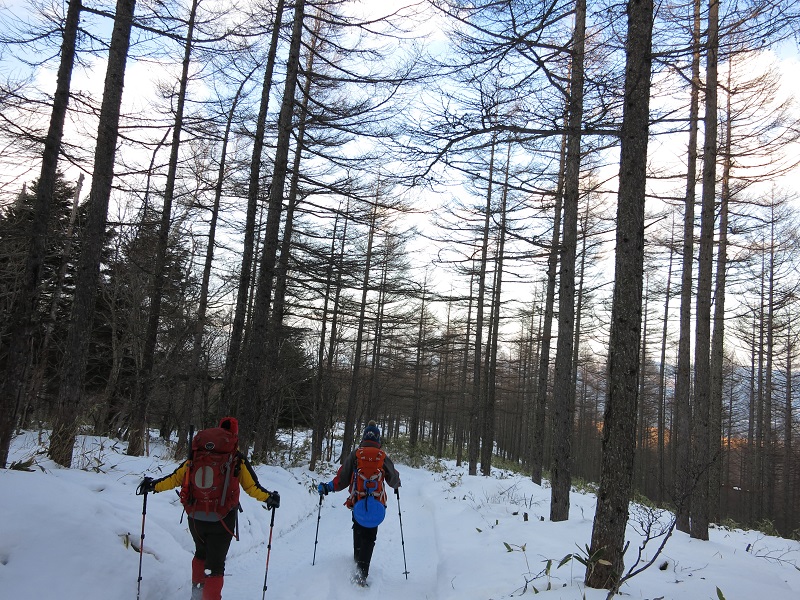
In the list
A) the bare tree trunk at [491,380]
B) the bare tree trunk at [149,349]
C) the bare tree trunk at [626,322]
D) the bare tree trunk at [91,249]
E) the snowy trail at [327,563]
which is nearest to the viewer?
the bare tree trunk at [626,322]

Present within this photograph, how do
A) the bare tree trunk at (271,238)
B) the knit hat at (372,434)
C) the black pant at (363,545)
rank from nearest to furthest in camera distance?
the black pant at (363,545), the knit hat at (372,434), the bare tree trunk at (271,238)

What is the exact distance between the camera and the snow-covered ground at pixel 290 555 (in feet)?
12.8

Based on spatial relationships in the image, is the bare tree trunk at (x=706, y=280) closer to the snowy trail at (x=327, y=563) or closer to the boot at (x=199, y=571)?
the snowy trail at (x=327, y=563)

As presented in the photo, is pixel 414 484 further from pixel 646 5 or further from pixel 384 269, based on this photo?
pixel 646 5

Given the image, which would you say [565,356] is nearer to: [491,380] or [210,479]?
[210,479]

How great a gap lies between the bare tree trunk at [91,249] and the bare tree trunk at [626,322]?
21.3 ft

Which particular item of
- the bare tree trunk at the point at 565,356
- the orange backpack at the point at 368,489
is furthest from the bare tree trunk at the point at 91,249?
the bare tree trunk at the point at 565,356

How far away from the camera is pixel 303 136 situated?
39.8ft

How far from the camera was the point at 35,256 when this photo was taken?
5.68m

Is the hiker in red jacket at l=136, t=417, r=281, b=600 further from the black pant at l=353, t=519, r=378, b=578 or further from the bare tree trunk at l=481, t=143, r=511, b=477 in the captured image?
the bare tree trunk at l=481, t=143, r=511, b=477

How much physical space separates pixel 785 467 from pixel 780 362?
8.34 m

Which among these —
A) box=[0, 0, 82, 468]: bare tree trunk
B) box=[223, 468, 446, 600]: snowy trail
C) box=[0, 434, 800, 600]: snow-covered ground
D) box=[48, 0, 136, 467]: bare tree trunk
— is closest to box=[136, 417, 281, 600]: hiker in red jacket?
box=[0, 434, 800, 600]: snow-covered ground

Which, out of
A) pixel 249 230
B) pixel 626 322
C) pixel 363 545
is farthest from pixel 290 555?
pixel 249 230

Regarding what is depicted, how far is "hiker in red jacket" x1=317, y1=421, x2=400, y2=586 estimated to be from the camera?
233 inches
